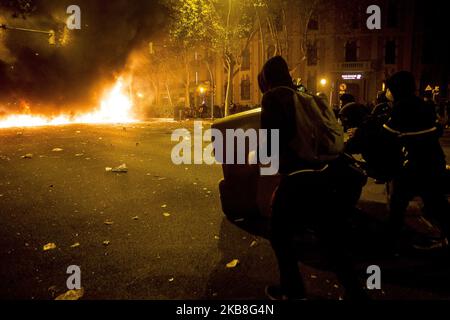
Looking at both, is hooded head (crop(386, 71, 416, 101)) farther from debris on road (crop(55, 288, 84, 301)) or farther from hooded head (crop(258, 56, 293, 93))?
debris on road (crop(55, 288, 84, 301))

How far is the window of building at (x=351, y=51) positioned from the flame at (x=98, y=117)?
22530 millimetres

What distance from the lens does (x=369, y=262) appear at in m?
3.58

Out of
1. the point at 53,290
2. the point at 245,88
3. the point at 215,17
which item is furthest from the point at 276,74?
the point at 245,88

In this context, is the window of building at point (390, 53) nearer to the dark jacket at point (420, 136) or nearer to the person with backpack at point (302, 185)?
the dark jacket at point (420, 136)

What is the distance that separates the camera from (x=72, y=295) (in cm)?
299

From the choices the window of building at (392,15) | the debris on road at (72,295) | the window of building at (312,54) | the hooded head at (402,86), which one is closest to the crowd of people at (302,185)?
the hooded head at (402,86)

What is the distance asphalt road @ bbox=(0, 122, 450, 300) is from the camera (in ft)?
10.2

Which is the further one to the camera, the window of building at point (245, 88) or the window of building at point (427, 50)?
the window of building at point (245, 88)

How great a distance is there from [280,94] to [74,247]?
2916 mm

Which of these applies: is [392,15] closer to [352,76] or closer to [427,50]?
[427,50]

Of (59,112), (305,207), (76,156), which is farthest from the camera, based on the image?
(59,112)

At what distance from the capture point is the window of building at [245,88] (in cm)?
4047

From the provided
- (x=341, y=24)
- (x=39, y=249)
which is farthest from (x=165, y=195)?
(x=341, y=24)
